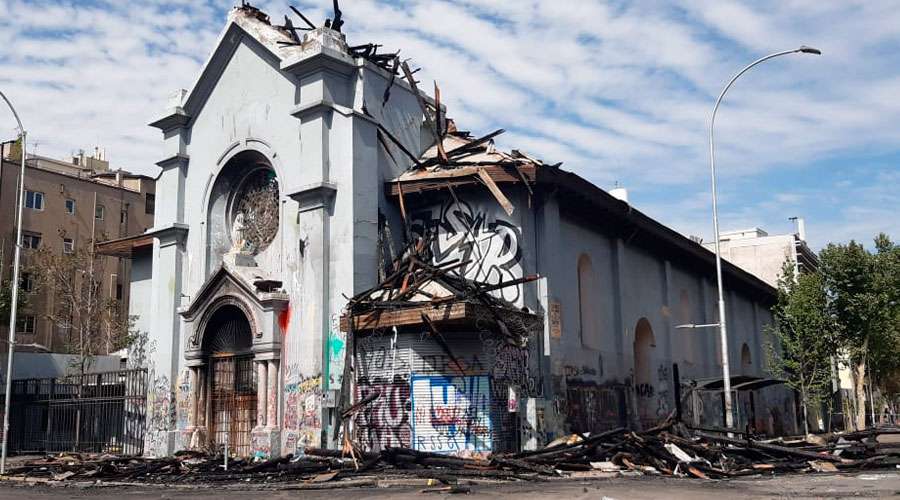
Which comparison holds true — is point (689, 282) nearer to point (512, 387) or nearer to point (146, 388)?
point (512, 387)

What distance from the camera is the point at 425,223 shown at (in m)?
23.3

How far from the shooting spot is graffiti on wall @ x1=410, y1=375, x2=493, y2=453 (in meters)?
19.8

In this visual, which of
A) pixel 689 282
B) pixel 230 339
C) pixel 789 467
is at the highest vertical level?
pixel 689 282

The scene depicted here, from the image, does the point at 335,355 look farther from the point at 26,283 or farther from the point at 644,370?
the point at 26,283

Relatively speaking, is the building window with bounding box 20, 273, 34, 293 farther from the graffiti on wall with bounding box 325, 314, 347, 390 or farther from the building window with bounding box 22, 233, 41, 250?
the graffiti on wall with bounding box 325, 314, 347, 390

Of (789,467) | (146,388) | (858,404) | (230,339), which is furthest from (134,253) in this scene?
(858,404)

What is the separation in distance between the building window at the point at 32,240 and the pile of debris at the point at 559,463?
33.2 meters

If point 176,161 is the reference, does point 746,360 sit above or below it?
below

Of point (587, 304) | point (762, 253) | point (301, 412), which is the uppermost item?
point (762, 253)

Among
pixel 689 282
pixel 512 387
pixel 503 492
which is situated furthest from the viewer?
pixel 689 282

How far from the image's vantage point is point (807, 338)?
37906 millimetres

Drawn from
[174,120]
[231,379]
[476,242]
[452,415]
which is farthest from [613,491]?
[174,120]

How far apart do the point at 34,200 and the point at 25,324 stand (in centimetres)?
746

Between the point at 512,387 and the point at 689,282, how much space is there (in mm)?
16271
